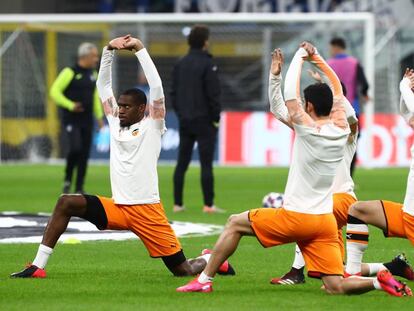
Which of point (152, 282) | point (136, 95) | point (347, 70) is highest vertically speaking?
point (136, 95)

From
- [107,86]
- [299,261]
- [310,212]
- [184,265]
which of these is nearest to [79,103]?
[107,86]

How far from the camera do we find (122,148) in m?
11.1

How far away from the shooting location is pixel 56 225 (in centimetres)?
1080

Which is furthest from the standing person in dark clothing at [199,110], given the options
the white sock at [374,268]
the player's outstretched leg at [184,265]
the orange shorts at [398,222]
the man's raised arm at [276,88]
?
the man's raised arm at [276,88]

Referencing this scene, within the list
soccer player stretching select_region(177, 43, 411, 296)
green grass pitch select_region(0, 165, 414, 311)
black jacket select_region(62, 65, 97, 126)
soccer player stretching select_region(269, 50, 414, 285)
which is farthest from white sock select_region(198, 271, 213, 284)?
black jacket select_region(62, 65, 97, 126)

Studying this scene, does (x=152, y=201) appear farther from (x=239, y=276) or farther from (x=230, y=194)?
(x=230, y=194)

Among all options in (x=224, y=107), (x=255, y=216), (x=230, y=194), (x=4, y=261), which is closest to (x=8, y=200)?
(x=230, y=194)

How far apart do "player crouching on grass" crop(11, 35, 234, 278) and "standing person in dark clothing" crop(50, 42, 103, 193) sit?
30.3 feet

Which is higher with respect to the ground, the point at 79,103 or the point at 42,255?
the point at 79,103

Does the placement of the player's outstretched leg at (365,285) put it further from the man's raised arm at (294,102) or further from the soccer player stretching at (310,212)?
the man's raised arm at (294,102)

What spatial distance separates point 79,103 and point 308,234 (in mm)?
11090

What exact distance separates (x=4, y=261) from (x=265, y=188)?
1130 centimetres

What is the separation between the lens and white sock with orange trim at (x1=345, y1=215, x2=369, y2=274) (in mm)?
10766

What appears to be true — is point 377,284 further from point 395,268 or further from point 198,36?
point 198,36
